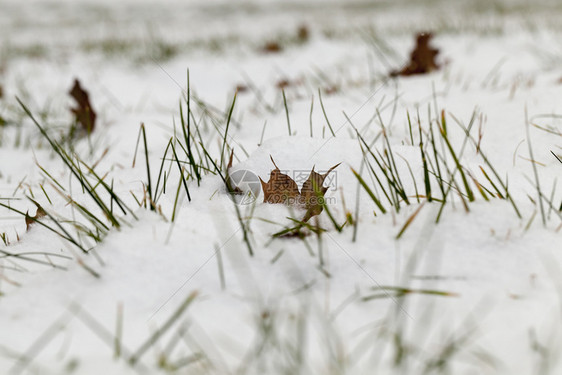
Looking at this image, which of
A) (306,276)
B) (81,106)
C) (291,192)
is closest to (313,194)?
(291,192)

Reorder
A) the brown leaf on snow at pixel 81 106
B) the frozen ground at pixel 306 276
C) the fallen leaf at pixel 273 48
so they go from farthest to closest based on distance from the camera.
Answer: the fallen leaf at pixel 273 48 → the brown leaf on snow at pixel 81 106 → the frozen ground at pixel 306 276

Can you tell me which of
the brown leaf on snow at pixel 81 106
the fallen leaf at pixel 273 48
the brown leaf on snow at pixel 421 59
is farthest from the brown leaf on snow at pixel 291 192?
the fallen leaf at pixel 273 48

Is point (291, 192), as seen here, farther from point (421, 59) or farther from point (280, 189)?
point (421, 59)

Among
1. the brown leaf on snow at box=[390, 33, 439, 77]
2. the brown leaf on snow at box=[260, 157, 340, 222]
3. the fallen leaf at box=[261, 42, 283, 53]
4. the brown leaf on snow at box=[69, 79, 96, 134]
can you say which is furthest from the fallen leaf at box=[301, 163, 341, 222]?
the fallen leaf at box=[261, 42, 283, 53]

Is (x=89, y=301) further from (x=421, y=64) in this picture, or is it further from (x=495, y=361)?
(x=421, y=64)

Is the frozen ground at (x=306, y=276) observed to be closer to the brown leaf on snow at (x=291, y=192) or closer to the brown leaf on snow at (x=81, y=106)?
the brown leaf on snow at (x=291, y=192)
